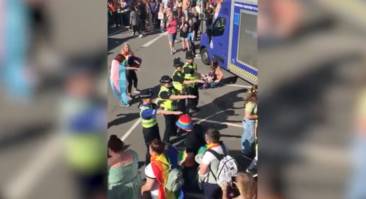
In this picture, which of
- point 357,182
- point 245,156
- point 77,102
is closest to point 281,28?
point 357,182

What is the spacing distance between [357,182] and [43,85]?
82 cm

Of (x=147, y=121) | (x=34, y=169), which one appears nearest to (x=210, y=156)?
(x=147, y=121)

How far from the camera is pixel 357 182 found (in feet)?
4.10

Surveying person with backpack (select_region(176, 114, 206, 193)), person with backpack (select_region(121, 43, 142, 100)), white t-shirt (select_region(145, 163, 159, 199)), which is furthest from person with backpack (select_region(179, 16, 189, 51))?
white t-shirt (select_region(145, 163, 159, 199))

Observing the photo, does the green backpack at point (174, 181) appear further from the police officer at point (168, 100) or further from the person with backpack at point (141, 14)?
the person with backpack at point (141, 14)

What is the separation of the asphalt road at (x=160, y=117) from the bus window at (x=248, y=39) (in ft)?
0.50

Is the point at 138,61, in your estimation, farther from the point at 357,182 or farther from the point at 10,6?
the point at 357,182

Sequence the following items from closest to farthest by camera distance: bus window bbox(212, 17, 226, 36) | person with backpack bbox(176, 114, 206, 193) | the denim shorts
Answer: the denim shorts < person with backpack bbox(176, 114, 206, 193) < bus window bbox(212, 17, 226, 36)

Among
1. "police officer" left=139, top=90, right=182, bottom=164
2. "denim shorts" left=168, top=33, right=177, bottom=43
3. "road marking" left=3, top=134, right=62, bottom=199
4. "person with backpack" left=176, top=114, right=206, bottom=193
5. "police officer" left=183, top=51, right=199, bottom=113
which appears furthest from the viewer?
"person with backpack" left=176, top=114, right=206, bottom=193

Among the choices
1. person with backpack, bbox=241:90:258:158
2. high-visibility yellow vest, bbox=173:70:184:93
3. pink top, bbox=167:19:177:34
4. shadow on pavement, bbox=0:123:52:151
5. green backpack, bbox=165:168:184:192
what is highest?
pink top, bbox=167:19:177:34

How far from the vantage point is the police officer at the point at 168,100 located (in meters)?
2.29

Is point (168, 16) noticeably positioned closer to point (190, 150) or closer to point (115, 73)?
point (115, 73)

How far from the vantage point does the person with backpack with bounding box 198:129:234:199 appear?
93.4 inches

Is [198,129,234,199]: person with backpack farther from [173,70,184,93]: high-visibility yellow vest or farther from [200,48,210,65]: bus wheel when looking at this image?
[200,48,210,65]: bus wheel
